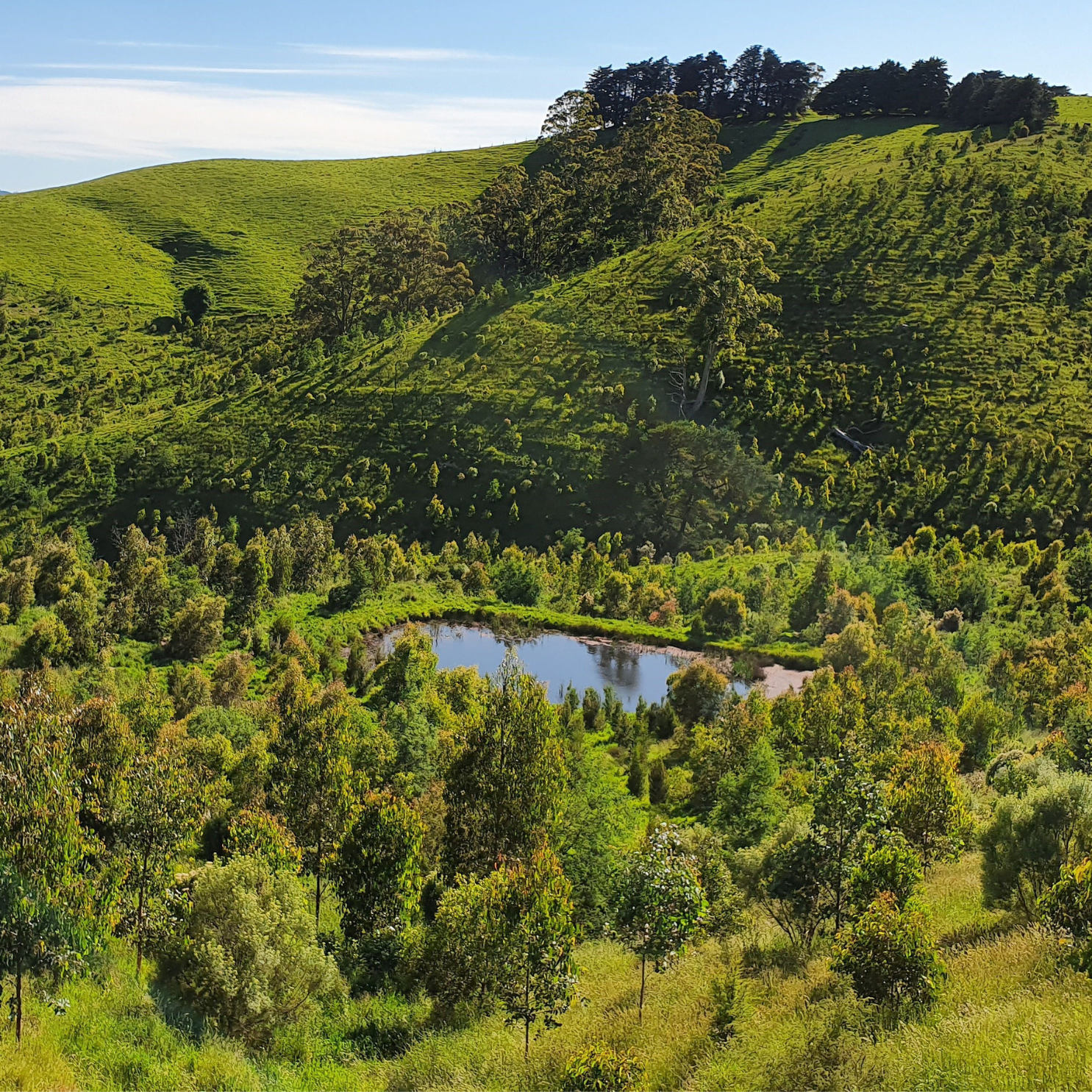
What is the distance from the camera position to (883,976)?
14.3 m

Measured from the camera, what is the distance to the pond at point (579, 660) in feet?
137

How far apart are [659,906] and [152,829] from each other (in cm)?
969

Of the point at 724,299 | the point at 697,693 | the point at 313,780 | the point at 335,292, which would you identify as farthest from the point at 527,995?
the point at 335,292

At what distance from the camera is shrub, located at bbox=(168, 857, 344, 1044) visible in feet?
57.9

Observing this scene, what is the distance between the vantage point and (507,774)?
21.7 meters

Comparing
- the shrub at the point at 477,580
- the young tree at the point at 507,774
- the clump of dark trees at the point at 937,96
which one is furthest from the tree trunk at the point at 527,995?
the clump of dark trees at the point at 937,96

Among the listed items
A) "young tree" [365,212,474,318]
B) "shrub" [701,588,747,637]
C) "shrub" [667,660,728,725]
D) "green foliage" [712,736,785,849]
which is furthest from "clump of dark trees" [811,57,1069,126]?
"green foliage" [712,736,785,849]

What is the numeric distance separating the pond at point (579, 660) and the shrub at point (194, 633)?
26.4 ft

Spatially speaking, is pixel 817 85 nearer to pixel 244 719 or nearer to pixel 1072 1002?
pixel 244 719

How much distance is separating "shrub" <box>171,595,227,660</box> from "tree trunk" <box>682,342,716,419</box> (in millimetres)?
39390

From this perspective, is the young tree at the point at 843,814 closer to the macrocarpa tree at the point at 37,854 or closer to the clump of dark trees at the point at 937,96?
the macrocarpa tree at the point at 37,854

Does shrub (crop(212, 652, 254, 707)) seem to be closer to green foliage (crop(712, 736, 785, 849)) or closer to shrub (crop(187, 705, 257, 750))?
shrub (crop(187, 705, 257, 750))

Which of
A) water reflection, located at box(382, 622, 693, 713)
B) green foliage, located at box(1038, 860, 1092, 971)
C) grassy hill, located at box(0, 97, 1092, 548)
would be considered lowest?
water reflection, located at box(382, 622, 693, 713)

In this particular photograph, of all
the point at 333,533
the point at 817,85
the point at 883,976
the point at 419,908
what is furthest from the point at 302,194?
the point at 883,976
